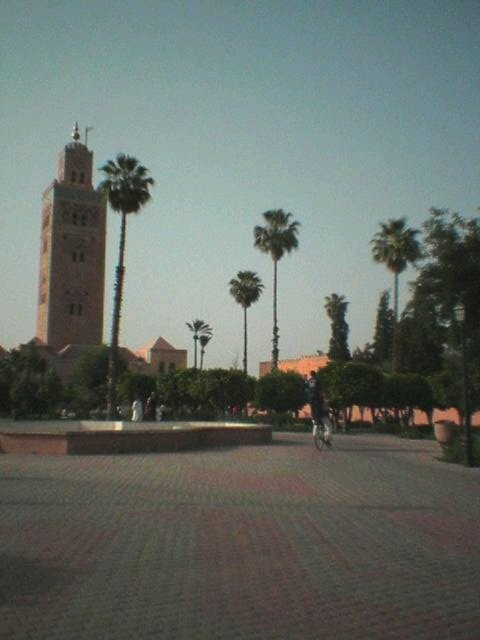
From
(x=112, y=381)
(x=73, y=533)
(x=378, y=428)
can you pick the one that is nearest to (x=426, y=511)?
(x=73, y=533)

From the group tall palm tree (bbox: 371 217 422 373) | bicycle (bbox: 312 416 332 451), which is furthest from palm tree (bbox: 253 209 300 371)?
bicycle (bbox: 312 416 332 451)

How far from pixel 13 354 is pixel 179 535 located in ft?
182

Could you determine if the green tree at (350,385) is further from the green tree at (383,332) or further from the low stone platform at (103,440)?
the green tree at (383,332)

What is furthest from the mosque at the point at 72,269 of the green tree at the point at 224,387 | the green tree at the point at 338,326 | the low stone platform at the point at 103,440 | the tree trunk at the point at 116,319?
the low stone platform at the point at 103,440

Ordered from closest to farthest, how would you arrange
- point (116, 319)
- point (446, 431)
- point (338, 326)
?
point (446, 431) → point (116, 319) → point (338, 326)

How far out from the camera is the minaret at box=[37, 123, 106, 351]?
96.2 m

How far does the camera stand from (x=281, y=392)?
43031mm

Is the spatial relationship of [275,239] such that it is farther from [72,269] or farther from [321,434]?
[72,269]

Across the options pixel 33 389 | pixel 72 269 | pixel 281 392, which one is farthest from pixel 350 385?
pixel 72 269

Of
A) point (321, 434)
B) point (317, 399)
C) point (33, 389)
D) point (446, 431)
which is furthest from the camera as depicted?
point (33, 389)

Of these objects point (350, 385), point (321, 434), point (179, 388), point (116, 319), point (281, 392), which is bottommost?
point (321, 434)

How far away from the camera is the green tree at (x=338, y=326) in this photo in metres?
74.4

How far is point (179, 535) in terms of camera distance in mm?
7723

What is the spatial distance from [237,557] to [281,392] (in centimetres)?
3640
